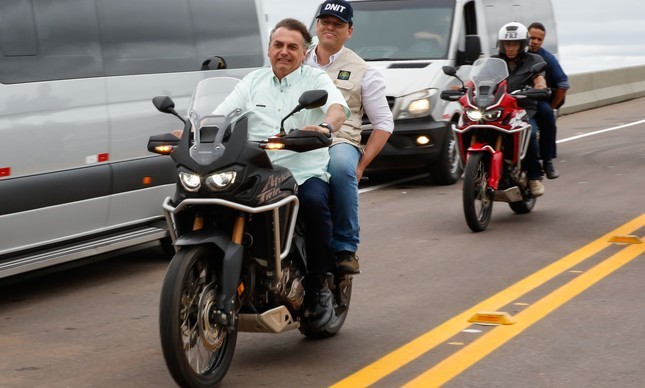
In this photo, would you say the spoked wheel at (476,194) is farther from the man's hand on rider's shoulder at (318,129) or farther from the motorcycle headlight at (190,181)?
the motorcycle headlight at (190,181)

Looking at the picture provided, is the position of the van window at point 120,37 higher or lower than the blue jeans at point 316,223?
higher

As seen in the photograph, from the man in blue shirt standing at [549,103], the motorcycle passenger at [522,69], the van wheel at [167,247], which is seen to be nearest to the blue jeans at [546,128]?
the man in blue shirt standing at [549,103]

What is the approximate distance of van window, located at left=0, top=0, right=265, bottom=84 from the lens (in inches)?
341

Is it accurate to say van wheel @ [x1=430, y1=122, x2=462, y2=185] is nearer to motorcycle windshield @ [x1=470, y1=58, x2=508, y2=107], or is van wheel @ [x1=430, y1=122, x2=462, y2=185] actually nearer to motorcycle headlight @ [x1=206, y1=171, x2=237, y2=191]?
motorcycle windshield @ [x1=470, y1=58, x2=508, y2=107]

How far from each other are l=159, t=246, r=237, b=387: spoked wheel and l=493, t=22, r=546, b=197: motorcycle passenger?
645 cm

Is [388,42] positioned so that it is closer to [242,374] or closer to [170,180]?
[170,180]

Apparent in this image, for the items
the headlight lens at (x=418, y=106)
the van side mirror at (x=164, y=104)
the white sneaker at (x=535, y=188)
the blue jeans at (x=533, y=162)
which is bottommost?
the white sneaker at (x=535, y=188)

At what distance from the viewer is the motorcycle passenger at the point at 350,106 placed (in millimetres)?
7051

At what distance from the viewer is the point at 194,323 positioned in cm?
614

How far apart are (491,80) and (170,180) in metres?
3.28

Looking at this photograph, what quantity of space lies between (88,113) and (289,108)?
2.77 meters

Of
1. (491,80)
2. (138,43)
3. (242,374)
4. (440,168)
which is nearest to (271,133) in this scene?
(242,374)

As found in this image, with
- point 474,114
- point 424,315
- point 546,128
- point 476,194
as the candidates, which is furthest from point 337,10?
point 546,128

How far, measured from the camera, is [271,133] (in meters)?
6.75
